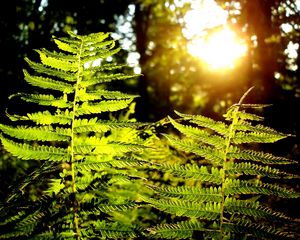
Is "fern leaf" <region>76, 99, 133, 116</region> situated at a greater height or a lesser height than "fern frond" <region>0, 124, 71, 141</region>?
greater

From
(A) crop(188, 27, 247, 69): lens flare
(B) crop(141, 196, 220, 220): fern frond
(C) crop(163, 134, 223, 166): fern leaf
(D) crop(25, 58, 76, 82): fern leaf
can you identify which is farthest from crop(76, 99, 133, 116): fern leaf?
(A) crop(188, 27, 247, 69): lens flare

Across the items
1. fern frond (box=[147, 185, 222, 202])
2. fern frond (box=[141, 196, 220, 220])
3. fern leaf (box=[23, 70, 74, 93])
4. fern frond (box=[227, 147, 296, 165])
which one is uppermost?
fern leaf (box=[23, 70, 74, 93])

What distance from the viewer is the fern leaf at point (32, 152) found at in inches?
42.1

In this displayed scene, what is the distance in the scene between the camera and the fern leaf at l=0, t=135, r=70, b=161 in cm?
107

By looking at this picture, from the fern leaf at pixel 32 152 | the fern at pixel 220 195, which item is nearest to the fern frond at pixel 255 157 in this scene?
the fern at pixel 220 195

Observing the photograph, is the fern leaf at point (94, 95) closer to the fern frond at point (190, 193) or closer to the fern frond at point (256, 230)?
the fern frond at point (190, 193)

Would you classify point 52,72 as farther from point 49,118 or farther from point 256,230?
point 256,230

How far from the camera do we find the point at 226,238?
1.06 meters

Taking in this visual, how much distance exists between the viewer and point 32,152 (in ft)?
3.57

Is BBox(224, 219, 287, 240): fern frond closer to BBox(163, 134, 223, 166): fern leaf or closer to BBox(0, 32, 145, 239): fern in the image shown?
BBox(163, 134, 223, 166): fern leaf

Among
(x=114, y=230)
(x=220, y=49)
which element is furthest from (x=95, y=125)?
(x=220, y=49)

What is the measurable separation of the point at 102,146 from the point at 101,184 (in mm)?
115

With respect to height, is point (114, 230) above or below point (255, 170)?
below

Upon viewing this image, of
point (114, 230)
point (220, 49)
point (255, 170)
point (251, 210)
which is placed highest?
point (220, 49)
